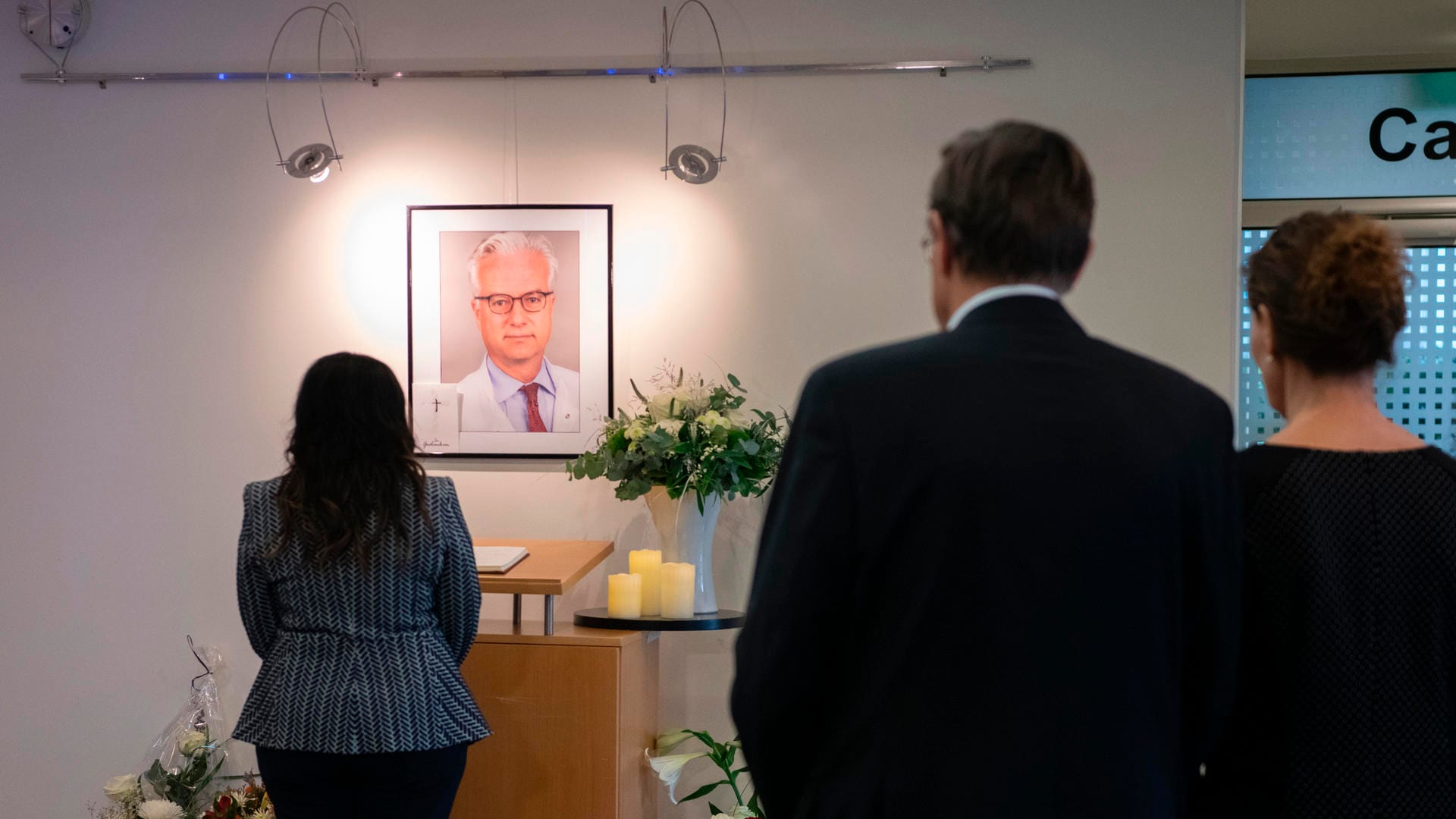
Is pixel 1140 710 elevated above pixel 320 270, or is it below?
below

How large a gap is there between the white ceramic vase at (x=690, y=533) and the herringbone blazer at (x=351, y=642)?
103cm

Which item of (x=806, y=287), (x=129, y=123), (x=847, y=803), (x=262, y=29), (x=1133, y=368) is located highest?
(x=262, y=29)

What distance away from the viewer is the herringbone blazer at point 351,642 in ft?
7.20

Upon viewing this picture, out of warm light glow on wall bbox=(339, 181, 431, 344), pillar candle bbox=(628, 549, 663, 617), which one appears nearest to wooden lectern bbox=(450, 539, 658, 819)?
pillar candle bbox=(628, 549, 663, 617)

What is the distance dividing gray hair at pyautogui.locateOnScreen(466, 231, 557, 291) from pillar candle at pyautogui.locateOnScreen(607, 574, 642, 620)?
980 mm

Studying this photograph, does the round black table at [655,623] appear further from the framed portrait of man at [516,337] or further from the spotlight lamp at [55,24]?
the spotlight lamp at [55,24]

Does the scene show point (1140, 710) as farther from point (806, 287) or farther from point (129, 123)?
point (129, 123)

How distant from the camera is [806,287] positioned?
3.65 meters

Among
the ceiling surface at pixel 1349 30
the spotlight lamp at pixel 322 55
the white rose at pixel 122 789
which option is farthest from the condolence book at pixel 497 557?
the ceiling surface at pixel 1349 30

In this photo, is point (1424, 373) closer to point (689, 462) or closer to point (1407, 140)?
point (1407, 140)

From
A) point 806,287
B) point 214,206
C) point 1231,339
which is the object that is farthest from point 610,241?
point 1231,339

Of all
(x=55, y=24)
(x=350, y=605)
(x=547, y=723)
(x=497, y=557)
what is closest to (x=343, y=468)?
(x=350, y=605)

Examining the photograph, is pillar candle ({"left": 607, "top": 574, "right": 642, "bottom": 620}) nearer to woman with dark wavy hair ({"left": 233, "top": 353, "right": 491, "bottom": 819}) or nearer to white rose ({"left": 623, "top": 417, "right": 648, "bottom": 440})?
white rose ({"left": 623, "top": 417, "right": 648, "bottom": 440})

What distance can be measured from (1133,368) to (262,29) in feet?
11.3
